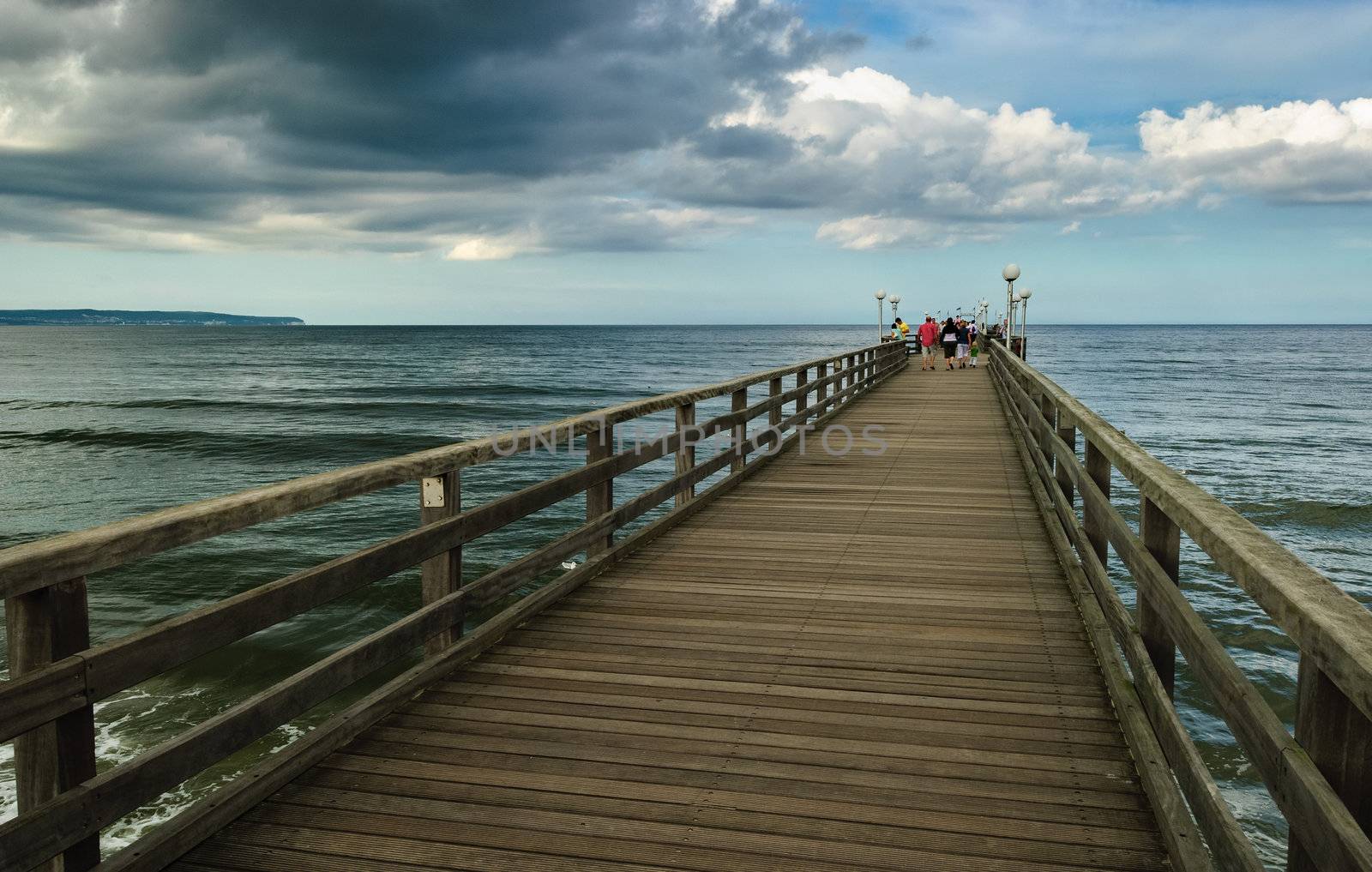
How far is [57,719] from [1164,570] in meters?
3.04

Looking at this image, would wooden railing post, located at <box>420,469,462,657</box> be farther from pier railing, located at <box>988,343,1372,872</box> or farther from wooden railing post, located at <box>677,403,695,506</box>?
wooden railing post, located at <box>677,403,695,506</box>

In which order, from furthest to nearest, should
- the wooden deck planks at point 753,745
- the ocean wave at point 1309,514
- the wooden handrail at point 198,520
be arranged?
the ocean wave at point 1309,514, the wooden deck planks at point 753,745, the wooden handrail at point 198,520

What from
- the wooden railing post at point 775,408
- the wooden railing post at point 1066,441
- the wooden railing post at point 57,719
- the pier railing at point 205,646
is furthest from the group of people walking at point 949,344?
the wooden railing post at point 57,719

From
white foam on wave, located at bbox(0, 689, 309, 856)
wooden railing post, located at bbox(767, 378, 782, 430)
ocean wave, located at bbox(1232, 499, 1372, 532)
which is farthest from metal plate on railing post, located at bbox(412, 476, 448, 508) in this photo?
ocean wave, located at bbox(1232, 499, 1372, 532)

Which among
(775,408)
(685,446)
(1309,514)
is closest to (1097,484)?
(685,446)

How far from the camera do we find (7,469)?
2245cm

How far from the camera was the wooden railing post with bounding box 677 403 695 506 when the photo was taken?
274 inches

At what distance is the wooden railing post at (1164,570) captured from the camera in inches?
117

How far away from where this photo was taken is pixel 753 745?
3.29 m

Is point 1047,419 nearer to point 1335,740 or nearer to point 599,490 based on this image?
point 599,490

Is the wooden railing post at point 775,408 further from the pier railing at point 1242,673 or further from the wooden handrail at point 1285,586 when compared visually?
the wooden handrail at point 1285,586

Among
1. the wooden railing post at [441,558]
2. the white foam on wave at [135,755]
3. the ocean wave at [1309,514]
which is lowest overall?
the white foam on wave at [135,755]

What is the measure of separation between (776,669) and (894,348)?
89.3 feet

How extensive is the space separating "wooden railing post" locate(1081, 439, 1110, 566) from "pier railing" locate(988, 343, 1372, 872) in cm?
29
